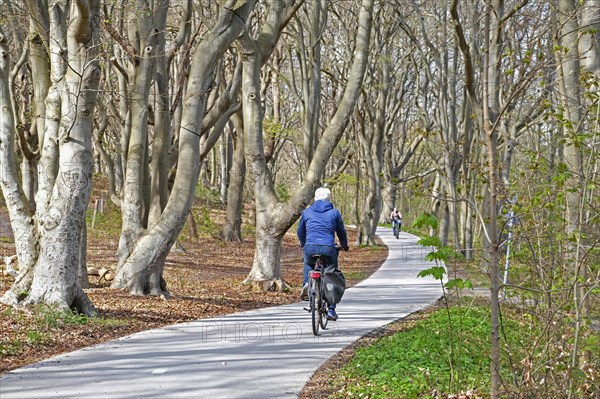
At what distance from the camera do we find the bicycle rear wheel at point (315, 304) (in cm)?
1042

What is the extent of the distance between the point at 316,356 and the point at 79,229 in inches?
148

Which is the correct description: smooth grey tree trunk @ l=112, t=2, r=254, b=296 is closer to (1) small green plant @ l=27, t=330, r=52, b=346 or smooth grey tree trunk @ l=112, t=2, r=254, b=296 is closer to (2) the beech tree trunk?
(2) the beech tree trunk

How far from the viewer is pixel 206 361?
8336mm

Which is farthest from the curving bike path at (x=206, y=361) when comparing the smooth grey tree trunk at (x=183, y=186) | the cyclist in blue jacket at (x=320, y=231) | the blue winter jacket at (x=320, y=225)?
the smooth grey tree trunk at (x=183, y=186)

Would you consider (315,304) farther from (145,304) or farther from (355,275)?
(355,275)

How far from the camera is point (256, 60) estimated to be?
16391 millimetres

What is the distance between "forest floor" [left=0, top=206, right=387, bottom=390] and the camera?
Result: 29.6 ft

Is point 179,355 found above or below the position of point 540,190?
below

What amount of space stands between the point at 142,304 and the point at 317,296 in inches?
Answer: 137

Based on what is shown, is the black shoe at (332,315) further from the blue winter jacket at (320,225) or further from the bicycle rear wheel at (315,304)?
the blue winter jacket at (320,225)

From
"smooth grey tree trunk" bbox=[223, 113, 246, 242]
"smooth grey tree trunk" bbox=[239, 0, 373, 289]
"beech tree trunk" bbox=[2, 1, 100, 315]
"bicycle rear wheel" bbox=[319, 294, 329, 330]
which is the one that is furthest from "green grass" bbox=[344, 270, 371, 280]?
"beech tree trunk" bbox=[2, 1, 100, 315]

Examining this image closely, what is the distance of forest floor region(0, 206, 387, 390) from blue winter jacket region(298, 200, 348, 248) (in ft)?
→ 7.98

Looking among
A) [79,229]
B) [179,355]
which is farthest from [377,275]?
[179,355]

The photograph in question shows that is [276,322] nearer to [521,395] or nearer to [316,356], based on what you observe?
[316,356]
